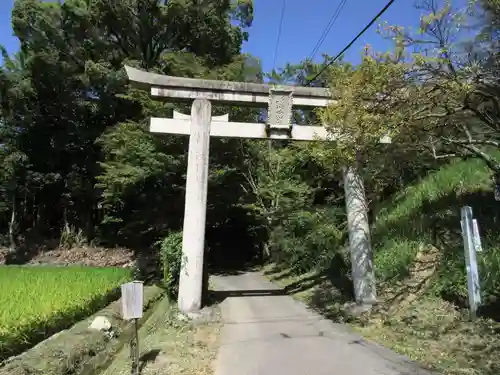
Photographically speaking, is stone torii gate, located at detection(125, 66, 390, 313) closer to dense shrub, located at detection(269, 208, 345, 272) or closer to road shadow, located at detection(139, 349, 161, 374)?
road shadow, located at detection(139, 349, 161, 374)

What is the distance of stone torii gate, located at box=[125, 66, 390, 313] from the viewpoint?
970 cm

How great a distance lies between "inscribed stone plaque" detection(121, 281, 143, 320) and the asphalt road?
1368 millimetres

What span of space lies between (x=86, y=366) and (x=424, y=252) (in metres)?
7.20

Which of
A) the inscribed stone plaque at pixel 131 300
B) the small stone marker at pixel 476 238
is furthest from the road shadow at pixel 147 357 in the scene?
the small stone marker at pixel 476 238

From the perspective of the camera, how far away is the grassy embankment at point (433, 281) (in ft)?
20.7

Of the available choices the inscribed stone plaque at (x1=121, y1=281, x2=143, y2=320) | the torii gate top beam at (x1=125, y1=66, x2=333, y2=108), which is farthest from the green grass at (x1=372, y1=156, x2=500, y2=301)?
the inscribed stone plaque at (x1=121, y1=281, x2=143, y2=320)

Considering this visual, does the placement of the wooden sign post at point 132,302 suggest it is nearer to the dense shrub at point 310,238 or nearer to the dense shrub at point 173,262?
the dense shrub at point 173,262

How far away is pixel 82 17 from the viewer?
80.0ft

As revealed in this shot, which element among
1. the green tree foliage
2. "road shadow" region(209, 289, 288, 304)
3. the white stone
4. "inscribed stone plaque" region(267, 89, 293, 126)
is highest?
the green tree foliage

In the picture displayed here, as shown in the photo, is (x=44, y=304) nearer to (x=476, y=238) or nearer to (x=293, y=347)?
(x=293, y=347)

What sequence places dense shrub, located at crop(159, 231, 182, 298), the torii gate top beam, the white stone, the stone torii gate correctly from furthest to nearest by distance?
dense shrub, located at crop(159, 231, 182, 298), the torii gate top beam, the stone torii gate, the white stone

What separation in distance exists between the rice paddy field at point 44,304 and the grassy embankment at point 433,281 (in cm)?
532

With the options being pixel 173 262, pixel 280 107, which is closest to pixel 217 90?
pixel 280 107

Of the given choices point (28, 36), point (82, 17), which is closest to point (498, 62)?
point (82, 17)
